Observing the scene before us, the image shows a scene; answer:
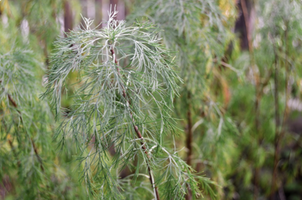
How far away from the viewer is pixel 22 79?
0.72 meters

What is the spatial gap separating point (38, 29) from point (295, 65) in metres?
1.19

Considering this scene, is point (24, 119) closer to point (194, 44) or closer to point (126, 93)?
point (126, 93)

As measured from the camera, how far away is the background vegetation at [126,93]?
0.51 metres

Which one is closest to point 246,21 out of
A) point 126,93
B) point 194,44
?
point 194,44

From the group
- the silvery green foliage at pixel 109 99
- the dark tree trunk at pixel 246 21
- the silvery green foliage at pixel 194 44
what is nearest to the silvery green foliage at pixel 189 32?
the silvery green foliage at pixel 194 44

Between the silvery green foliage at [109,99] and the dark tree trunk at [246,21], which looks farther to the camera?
the dark tree trunk at [246,21]

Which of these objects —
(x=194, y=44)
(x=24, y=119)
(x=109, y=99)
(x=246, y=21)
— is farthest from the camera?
(x=246, y=21)

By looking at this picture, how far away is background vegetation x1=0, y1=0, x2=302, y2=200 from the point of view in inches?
20.0

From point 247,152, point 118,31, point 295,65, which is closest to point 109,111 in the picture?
point 118,31

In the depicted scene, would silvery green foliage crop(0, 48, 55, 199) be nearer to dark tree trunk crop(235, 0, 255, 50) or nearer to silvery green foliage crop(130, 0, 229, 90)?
silvery green foliage crop(130, 0, 229, 90)

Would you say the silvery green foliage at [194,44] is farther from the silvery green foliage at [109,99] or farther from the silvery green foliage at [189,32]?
the silvery green foliage at [109,99]

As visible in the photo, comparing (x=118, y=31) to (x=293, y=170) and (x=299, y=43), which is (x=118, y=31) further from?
(x=293, y=170)

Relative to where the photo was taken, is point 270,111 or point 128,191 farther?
point 270,111

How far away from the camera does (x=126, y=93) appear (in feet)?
1.65
